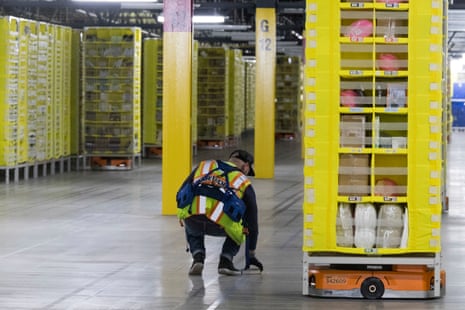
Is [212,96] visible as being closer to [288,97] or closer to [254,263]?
[288,97]

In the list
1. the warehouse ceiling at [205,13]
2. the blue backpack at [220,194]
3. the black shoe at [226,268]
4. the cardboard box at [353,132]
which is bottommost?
the black shoe at [226,268]

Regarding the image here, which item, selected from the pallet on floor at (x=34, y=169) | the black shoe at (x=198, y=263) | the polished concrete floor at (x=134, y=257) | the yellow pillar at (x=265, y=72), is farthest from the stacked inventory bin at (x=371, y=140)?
the yellow pillar at (x=265, y=72)

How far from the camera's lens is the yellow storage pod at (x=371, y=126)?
9078 millimetres

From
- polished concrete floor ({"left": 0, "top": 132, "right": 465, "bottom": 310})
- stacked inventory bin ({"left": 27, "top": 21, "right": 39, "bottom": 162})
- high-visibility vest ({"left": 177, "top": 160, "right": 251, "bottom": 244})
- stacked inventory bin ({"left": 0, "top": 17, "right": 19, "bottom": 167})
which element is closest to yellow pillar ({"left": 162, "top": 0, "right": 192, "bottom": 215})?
polished concrete floor ({"left": 0, "top": 132, "right": 465, "bottom": 310})

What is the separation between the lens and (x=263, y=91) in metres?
23.2

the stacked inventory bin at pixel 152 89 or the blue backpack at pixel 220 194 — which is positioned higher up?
the stacked inventory bin at pixel 152 89

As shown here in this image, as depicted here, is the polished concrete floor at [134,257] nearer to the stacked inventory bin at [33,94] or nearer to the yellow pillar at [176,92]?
the yellow pillar at [176,92]

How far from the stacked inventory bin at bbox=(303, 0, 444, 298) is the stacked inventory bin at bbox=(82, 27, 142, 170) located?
654 inches

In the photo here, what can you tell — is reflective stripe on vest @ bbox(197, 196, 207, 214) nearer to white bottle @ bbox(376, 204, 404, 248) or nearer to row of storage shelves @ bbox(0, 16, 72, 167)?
white bottle @ bbox(376, 204, 404, 248)

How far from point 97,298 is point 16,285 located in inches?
39.1

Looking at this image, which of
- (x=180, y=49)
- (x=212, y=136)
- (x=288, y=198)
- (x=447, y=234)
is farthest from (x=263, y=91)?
(x=212, y=136)

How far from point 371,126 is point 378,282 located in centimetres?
126

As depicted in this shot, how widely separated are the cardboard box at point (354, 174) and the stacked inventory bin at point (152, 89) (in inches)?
838

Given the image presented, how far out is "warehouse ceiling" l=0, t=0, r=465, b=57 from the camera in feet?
89.3
